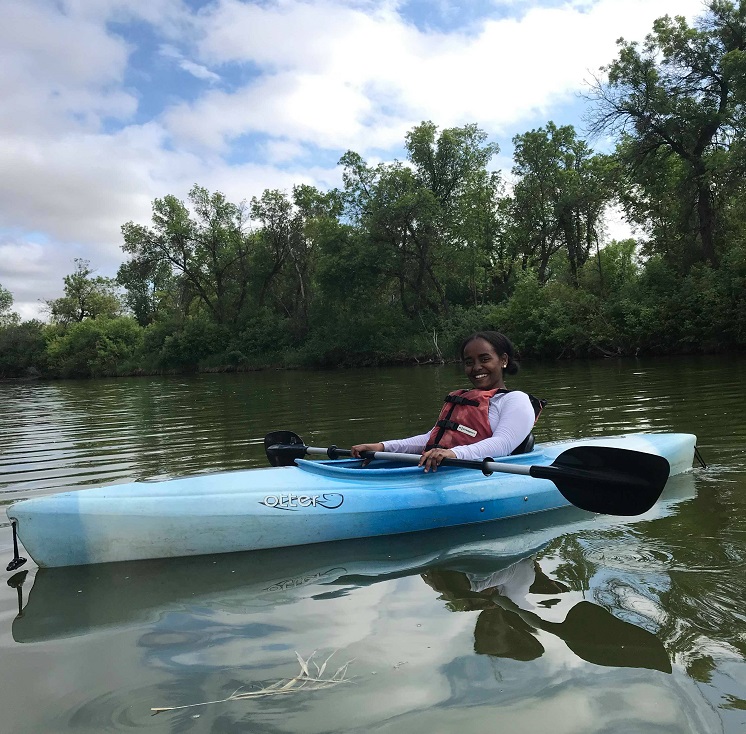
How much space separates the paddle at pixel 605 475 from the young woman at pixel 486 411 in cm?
40

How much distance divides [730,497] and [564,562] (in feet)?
5.48

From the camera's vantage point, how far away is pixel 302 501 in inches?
142

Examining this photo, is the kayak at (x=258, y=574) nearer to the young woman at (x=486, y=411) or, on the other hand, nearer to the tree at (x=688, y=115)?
the young woman at (x=486, y=411)

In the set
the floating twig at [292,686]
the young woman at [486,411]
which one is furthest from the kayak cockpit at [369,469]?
the floating twig at [292,686]

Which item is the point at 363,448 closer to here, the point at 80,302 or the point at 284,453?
the point at 284,453

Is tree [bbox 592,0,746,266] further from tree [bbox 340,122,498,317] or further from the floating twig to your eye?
the floating twig

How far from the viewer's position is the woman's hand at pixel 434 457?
144 inches

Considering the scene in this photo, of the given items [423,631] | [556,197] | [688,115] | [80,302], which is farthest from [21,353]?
[423,631]

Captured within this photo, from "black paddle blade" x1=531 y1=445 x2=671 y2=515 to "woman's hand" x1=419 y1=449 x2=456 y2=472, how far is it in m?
0.49

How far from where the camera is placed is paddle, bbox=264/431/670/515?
3229mm

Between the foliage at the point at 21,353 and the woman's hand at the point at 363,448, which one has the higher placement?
the foliage at the point at 21,353

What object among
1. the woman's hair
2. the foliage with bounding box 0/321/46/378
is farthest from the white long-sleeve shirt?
the foliage with bounding box 0/321/46/378

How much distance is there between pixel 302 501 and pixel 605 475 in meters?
1.65

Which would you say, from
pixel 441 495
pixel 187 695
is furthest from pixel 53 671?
pixel 441 495
